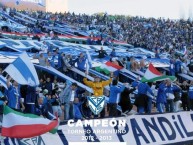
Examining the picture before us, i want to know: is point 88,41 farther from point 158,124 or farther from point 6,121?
point 6,121

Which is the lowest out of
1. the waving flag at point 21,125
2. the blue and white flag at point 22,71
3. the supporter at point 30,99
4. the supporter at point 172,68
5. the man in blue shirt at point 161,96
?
the supporter at point 172,68

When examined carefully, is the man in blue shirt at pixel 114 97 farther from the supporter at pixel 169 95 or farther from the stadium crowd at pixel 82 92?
the supporter at pixel 169 95

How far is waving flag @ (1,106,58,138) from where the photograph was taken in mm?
8672

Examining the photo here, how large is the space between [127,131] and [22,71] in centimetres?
261

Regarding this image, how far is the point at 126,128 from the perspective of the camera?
1110 cm

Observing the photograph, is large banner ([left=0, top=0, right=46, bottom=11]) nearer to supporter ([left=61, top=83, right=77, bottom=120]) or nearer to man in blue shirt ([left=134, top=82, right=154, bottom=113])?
man in blue shirt ([left=134, top=82, right=154, bottom=113])

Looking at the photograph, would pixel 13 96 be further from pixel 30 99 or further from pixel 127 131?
pixel 127 131

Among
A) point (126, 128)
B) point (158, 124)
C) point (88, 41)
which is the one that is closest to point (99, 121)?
point (126, 128)

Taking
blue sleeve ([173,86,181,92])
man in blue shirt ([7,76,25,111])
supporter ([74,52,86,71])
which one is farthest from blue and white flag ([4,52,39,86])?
supporter ([74,52,86,71])

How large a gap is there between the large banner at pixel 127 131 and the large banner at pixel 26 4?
42747 mm

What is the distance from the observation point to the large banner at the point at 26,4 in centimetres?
5350

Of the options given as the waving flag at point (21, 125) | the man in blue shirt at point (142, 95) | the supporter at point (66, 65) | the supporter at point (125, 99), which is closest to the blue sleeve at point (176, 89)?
the man in blue shirt at point (142, 95)

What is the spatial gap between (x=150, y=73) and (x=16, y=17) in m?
25.2

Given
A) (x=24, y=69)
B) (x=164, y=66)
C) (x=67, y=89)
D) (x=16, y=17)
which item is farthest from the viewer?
(x=16, y=17)
